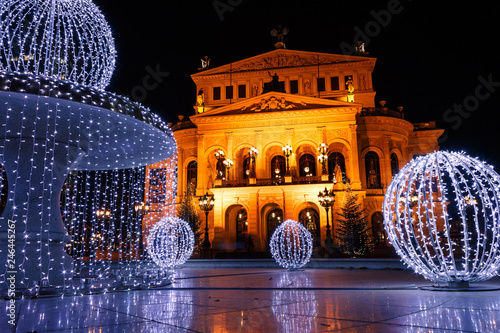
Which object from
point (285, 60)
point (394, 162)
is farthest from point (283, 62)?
point (394, 162)

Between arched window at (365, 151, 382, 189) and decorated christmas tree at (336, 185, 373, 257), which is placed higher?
arched window at (365, 151, 382, 189)

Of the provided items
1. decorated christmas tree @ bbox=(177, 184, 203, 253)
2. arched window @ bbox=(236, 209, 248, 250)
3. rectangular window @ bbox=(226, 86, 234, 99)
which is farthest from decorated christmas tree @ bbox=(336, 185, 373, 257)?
rectangular window @ bbox=(226, 86, 234, 99)

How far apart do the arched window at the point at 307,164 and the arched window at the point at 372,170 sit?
5143mm

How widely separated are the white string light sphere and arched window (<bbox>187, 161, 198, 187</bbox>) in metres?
31.4

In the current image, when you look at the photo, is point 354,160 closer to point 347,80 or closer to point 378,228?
point 378,228

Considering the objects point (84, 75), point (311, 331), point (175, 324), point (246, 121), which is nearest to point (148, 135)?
point (84, 75)

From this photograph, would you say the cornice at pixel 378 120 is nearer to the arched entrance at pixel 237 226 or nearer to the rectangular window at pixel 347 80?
the rectangular window at pixel 347 80

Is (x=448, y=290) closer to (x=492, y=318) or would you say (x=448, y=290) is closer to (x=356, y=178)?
(x=492, y=318)

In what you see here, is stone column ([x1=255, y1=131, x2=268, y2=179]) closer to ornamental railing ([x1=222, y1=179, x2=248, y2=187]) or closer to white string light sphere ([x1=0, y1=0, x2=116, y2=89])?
ornamental railing ([x1=222, y1=179, x2=248, y2=187])

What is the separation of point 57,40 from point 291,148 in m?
26.0

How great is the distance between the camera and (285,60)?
136ft

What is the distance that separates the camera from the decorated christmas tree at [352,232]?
2770 cm

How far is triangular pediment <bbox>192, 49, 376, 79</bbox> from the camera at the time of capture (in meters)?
40.8

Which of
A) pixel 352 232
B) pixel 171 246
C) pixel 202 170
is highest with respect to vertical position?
pixel 202 170
